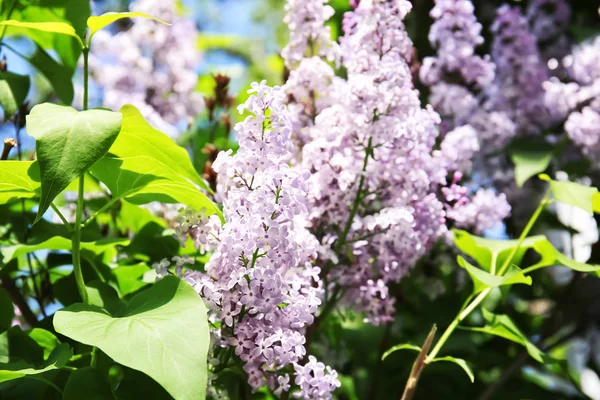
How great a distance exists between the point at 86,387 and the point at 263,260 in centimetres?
18

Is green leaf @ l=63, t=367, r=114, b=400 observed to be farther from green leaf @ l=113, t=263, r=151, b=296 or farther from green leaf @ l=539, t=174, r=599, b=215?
green leaf @ l=539, t=174, r=599, b=215

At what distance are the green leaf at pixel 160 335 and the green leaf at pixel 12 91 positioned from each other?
1.07ft

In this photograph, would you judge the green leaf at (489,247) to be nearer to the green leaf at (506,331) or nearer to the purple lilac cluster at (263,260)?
the green leaf at (506,331)

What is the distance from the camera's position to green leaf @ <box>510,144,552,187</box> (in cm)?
107

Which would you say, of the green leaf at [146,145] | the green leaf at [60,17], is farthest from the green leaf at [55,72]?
the green leaf at [146,145]

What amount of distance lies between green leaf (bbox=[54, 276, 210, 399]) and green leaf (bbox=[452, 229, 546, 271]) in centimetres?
38

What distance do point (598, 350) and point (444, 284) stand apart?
0.53 metres

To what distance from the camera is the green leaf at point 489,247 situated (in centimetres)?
80

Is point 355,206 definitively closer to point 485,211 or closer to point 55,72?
point 485,211

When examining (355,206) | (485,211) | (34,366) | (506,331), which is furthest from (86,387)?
(485,211)

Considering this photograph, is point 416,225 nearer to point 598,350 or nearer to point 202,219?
point 202,219

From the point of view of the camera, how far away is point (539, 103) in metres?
1.26

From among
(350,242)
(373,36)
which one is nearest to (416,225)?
(350,242)

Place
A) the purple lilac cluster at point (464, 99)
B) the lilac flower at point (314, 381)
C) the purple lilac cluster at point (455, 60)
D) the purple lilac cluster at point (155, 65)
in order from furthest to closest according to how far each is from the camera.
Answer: the purple lilac cluster at point (155, 65) → the purple lilac cluster at point (455, 60) → the purple lilac cluster at point (464, 99) → the lilac flower at point (314, 381)
